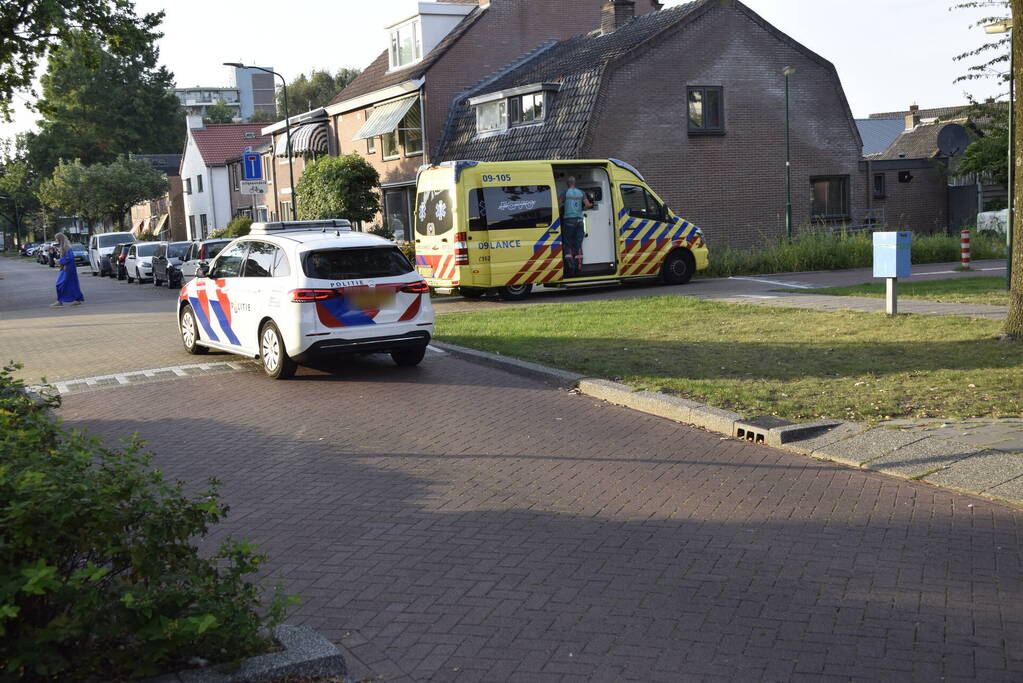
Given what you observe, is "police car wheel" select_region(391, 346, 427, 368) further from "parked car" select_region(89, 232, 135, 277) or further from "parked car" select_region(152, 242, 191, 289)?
"parked car" select_region(89, 232, 135, 277)

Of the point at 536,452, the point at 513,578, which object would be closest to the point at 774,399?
the point at 536,452

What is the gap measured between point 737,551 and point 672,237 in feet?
53.7

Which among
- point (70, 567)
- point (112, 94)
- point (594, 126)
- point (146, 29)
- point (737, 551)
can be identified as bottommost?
point (737, 551)

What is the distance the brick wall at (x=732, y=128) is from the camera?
2731cm

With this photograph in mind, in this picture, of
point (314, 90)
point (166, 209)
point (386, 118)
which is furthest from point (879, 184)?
point (166, 209)

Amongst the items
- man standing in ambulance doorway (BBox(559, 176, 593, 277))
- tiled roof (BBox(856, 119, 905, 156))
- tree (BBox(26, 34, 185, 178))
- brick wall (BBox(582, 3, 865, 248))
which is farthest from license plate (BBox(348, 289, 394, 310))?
tree (BBox(26, 34, 185, 178))

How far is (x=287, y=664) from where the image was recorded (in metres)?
3.56

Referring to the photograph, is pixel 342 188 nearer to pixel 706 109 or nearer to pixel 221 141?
pixel 706 109

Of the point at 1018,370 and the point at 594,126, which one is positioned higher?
the point at 594,126

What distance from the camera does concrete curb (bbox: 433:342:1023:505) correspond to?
612 centimetres

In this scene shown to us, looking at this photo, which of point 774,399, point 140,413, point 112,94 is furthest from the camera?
point 112,94

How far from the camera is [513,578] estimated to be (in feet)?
15.7

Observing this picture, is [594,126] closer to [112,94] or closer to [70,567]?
[70,567]

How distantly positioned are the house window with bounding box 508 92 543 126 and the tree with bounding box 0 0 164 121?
1003cm
